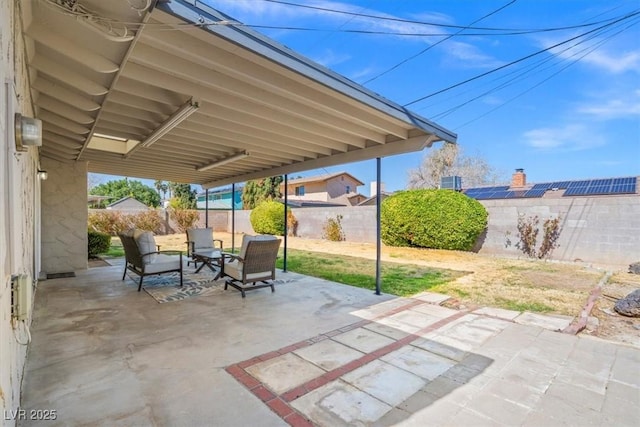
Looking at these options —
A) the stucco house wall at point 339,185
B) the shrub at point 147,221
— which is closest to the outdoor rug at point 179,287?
the shrub at point 147,221

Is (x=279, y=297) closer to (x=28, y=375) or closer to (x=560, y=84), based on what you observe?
(x=28, y=375)

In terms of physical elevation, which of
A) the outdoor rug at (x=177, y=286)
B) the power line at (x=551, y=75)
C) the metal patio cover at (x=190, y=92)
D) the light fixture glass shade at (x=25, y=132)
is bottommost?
the outdoor rug at (x=177, y=286)

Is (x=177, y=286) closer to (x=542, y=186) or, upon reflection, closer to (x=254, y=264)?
(x=254, y=264)

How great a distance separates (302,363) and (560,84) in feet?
59.8

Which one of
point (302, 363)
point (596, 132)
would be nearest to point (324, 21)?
point (302, 363)

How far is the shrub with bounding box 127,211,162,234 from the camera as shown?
1684 cm

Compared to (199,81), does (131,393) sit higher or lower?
lower

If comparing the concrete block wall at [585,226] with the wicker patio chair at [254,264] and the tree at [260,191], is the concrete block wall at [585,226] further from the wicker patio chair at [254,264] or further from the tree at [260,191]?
the tree at [260,191]

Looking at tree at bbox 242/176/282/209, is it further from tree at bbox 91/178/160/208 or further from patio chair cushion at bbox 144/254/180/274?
tree at bbox 91/178/160/208

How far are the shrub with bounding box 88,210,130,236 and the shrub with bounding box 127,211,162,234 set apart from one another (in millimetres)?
342

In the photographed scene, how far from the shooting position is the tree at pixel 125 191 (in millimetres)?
40812

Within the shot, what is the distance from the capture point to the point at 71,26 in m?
2.37

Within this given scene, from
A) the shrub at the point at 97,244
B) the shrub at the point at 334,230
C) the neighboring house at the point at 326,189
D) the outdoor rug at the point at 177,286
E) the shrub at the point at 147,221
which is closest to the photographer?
the outdoor rug at the point at 177,286

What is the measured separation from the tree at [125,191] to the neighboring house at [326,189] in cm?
2079
